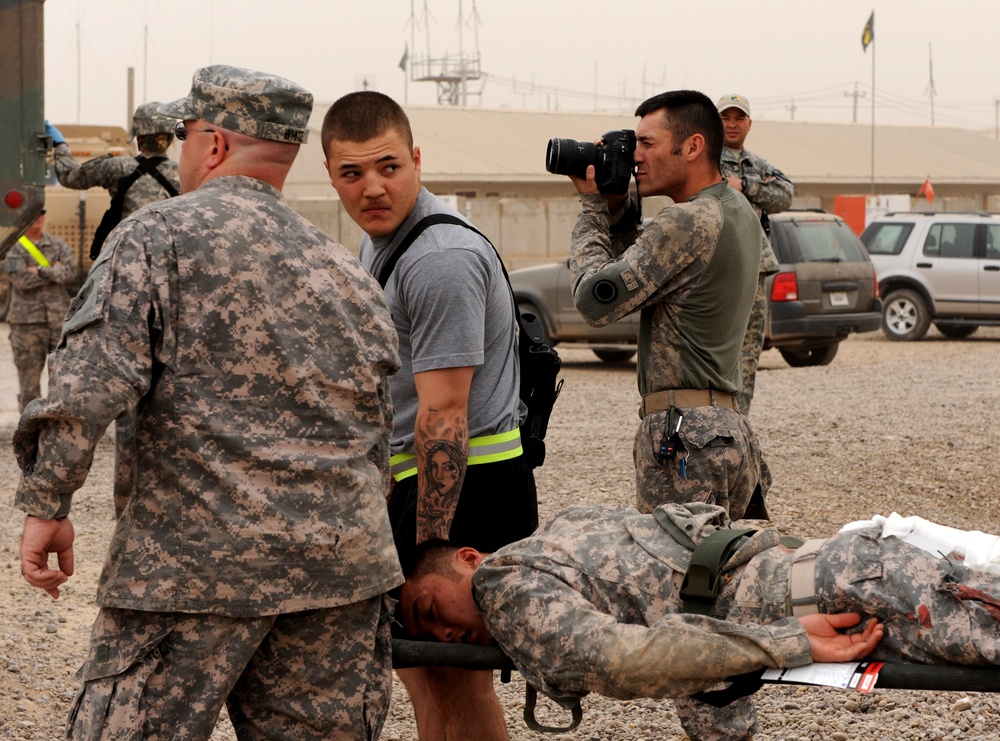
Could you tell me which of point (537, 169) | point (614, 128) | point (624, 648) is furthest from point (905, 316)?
point (614, 128)

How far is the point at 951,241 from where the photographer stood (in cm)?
1847

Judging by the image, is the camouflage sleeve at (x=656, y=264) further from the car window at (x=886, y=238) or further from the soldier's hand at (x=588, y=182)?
the car window at (x=886, y=238)

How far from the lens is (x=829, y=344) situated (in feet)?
52.9

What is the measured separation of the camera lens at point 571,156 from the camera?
168 inches

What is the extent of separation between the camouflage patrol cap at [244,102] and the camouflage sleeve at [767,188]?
13.2ft

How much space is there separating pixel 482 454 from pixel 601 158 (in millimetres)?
1168

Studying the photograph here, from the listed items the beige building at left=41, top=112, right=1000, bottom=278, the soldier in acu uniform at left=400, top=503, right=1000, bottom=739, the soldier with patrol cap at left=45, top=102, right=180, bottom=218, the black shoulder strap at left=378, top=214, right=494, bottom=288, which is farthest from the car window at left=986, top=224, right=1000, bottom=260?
the black shoulder strap at left=378, top=214, right=494, bottom=288

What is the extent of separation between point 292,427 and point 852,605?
145 centimetres

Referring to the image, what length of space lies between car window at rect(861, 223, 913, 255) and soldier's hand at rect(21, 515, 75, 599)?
1736 cm

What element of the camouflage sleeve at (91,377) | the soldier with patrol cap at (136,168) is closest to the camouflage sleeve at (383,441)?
the camouflage sleeve at (91,377)

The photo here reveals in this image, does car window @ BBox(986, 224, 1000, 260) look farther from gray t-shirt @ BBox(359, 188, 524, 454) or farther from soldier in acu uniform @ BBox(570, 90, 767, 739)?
gray t-shirt @ BBox(359, 188, 524, 454)

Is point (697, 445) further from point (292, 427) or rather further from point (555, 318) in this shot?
point (555, 318)

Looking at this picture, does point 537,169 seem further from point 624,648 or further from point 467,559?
point 624,648

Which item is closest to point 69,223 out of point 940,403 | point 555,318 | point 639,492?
point 555,318
